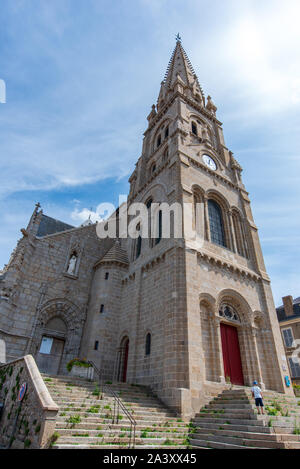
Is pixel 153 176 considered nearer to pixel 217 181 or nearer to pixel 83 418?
pixel 217 181

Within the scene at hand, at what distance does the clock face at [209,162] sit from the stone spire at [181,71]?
11.1 meters

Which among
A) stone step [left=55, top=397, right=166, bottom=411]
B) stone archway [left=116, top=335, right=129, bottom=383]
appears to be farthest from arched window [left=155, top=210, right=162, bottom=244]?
stone step [left=55, top=397, right=166, bottom=411]

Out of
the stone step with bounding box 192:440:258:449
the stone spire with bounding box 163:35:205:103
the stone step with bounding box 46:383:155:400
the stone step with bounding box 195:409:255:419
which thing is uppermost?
the stone spire with bounding box 163:35:205:103

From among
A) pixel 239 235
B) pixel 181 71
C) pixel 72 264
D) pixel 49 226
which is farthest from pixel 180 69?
pixel 72 264

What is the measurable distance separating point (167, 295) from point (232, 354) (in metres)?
5.07

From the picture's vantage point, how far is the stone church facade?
12320mm

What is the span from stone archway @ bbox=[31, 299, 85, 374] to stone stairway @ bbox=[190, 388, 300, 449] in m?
10.0

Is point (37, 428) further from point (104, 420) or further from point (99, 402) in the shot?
point (99, 402)

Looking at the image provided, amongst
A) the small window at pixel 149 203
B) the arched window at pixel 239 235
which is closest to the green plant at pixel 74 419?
the arched window at pixel 239 235

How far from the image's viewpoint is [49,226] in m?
21.2

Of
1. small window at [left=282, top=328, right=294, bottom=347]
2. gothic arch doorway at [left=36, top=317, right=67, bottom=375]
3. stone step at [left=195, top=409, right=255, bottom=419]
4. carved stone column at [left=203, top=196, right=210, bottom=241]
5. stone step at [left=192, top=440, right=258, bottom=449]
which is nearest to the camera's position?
stone step at [left=192, top=440, right=258, bottom=449]

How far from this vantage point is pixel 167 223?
15.8 metres

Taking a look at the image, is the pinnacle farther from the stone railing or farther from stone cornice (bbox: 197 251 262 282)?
the stone railing
